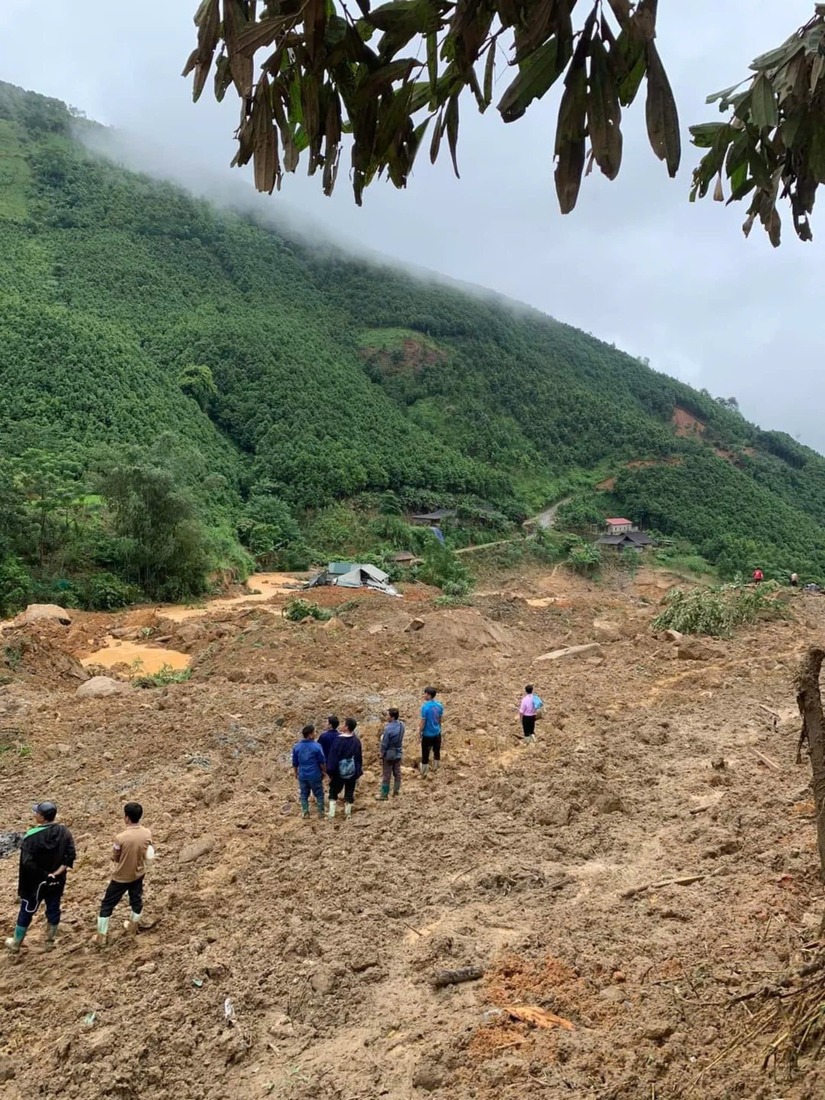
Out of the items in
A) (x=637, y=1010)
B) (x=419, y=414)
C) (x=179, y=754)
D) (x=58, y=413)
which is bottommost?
(x=179, y=754)

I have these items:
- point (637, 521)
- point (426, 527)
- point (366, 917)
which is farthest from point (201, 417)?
point (366, 917)

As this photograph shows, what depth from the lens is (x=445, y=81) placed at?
6.81ft

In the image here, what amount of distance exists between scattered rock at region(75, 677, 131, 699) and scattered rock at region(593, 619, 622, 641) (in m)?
10.8

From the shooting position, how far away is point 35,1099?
3.26m

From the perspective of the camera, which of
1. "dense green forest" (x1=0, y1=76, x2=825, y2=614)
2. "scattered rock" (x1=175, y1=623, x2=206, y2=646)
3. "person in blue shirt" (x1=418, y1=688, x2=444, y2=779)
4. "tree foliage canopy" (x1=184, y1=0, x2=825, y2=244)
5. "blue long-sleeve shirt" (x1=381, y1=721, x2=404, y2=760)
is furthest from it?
"dense green forest" (x1=0, y1=76, x2=825, y2=614)

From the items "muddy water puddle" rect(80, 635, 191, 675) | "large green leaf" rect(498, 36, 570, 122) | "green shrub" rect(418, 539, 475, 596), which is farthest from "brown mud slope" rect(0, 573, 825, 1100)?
"green shrub" rect(418, 539, 475, 596)

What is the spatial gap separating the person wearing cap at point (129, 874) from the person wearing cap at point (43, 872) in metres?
0.34

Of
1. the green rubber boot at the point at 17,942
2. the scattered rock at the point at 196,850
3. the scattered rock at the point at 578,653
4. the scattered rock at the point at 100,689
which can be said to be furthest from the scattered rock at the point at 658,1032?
the scattered rock at the point at 578,653

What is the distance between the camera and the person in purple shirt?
6742 millimetres

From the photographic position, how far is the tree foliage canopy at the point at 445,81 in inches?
65.2

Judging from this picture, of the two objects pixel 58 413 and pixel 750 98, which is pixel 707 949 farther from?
pixel 58 413

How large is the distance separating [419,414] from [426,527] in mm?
24326

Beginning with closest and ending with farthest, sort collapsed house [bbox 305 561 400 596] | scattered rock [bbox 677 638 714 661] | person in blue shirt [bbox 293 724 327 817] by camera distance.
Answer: person in blue shirt [bbox 293 724 327 817]
scattered rock [bbox 677 638 714 661]
collapsed house [bbox 305 561 400 596]

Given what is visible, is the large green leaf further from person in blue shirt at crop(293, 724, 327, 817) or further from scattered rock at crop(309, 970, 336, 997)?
person in blue shirt at crop(293, 724, 327, 817)
